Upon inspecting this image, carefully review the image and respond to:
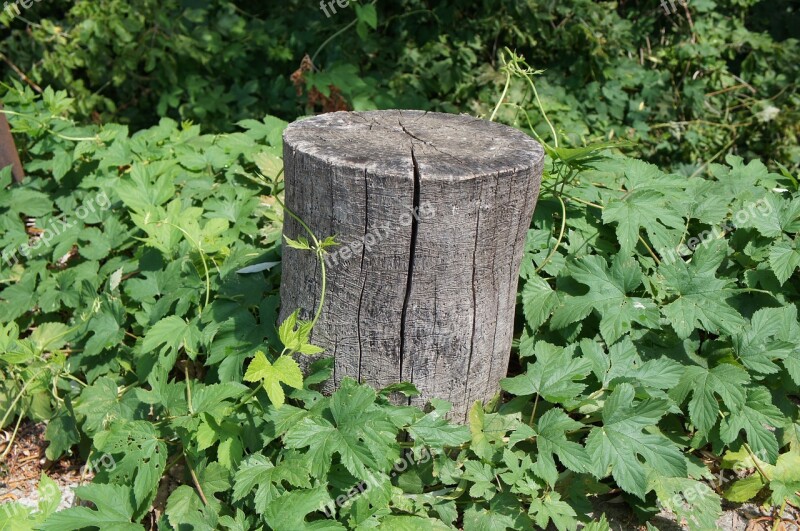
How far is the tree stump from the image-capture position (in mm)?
2018

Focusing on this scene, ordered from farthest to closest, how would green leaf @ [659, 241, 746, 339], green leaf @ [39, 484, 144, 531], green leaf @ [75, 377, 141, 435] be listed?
green leaf @ [75, 377, 141, 435] → green leaf @ [659, 241, 746, 339] → green leaf @ [39, 484, 144, 531]

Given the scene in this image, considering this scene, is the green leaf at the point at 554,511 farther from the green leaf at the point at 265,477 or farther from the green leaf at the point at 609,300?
the green leaf at the point at 265,477

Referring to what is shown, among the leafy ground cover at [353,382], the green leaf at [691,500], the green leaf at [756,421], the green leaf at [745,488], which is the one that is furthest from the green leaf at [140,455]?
Answer: the green leaf at [745,488]

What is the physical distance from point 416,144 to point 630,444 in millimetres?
1085

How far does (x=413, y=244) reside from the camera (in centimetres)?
206

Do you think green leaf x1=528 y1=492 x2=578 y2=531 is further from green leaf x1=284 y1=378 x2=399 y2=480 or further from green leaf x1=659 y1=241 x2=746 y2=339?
green leaf x1=659 y1=241 x2=746 y2=339

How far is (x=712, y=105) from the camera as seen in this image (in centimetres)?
580

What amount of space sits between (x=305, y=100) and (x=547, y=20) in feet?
5.95

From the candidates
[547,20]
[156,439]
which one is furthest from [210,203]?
[547,20]

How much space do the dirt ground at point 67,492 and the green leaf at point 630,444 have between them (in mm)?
351

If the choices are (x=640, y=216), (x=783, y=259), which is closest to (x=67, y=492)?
(x=640, y=216)

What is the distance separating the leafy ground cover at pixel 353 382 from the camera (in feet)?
7.04

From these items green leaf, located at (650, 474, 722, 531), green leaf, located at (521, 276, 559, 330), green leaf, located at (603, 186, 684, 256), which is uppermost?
green leaf, located at (603, 186, 684, 256)

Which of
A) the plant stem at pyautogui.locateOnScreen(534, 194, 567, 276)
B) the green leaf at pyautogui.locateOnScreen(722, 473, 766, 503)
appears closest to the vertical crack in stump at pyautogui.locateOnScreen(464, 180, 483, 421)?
the plant stem at pyautogui.locateOnScreen(534, 194, 567, 276)
